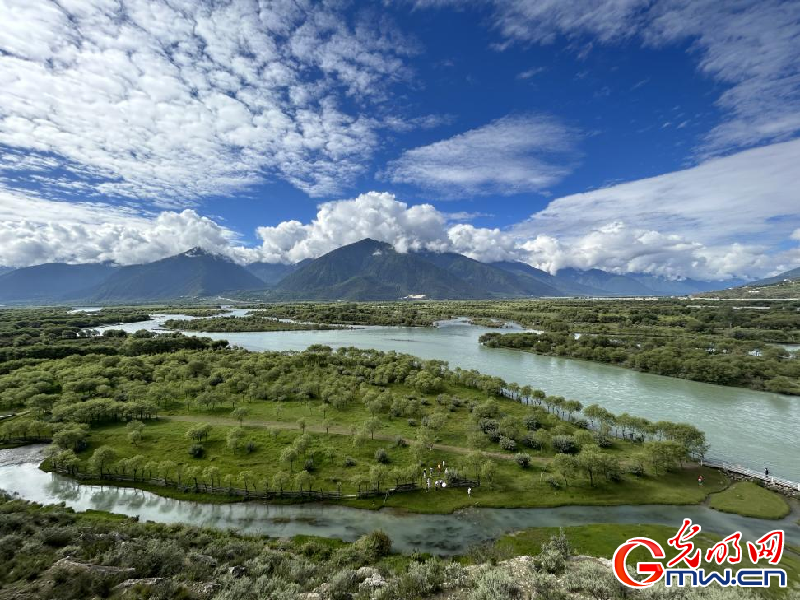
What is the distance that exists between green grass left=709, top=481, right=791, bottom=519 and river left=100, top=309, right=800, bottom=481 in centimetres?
908

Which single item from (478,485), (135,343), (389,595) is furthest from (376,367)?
(135,343)

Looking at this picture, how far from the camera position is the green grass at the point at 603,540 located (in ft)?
103

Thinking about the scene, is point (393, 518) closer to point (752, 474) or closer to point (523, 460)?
point (523, 460)

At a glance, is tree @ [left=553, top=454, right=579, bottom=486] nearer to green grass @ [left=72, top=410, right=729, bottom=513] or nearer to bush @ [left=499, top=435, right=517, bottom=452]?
green grass @ [left=72, top=410, right=729, bottom=513]

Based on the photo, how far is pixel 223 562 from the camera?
2762cm

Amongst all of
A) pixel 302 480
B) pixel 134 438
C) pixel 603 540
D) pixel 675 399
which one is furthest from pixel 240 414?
pixel 675 399

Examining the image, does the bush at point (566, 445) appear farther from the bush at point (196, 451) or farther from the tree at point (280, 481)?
Result: the bush at point (196, 451)

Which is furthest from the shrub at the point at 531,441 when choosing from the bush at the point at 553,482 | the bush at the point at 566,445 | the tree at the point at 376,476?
the tree at the point at 376,476

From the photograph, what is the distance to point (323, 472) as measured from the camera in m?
46.0

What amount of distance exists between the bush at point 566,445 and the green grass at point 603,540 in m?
15.1

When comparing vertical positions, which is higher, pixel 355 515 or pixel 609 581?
pixel 609 581

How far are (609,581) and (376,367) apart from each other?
76.6 m

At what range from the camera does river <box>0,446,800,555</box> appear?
35.8m

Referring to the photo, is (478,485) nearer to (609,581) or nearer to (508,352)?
(609,581)
